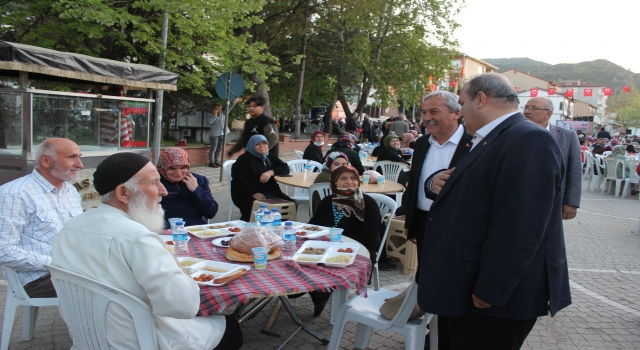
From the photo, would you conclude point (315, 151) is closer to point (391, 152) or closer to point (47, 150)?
point (391, 152)

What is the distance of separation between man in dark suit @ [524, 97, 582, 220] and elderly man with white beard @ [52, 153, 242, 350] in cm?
354

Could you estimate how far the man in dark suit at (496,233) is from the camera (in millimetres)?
1902

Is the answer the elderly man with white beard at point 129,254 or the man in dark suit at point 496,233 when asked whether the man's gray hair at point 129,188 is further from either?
the man in dark suit at point 496,233

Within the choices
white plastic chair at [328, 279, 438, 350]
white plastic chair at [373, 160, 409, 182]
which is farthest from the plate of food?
white plastic chair at [373, 160, 409, 182]

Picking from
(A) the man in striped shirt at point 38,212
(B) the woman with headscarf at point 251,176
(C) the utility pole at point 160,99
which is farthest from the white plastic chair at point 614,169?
(A) the man in striped shirt at point 38,212

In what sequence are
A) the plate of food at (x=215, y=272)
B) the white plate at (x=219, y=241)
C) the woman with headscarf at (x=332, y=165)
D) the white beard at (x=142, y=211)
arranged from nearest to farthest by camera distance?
1. the white beard at (x=142, y=211)
2. the plate of food at (x=215, y=272)
3. the white plate at (x=219, y=241)
4. the woman with headscarf at (x=332, y=165)

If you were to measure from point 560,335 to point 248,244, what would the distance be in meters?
2.90

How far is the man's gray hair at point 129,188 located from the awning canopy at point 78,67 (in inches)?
224

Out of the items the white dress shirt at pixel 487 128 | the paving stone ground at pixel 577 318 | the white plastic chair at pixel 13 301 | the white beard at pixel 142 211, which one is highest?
the white dress shirt at pixel 487 128

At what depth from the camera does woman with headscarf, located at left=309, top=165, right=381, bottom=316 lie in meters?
4.37

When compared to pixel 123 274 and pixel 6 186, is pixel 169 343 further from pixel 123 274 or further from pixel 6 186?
pixel 6 186

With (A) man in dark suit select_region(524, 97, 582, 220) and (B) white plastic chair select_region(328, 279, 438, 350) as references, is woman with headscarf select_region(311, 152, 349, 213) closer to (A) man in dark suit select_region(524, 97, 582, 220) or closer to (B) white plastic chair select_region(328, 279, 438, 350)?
(A) man in dark suit select_region(524, 97, 582, 220)

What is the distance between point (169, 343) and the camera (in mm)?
2307

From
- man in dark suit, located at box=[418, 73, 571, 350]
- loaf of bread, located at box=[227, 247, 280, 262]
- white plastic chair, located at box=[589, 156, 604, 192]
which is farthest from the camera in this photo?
white plastic chair, located at box=[589, 156, 604, 192]
